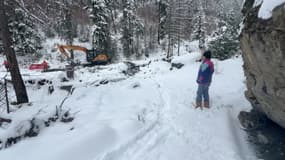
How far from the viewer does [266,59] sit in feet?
15.0

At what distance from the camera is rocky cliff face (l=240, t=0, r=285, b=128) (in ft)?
13.3

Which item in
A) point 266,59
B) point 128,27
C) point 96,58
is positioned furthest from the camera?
point 128,27

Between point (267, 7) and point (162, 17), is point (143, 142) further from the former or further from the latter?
point (162, 17)

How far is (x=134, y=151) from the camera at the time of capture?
4.50 meters

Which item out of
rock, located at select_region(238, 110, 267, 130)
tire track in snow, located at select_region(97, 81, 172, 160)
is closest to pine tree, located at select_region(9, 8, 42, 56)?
tire track in snow, located at select_region(97, 81, 172, 160)

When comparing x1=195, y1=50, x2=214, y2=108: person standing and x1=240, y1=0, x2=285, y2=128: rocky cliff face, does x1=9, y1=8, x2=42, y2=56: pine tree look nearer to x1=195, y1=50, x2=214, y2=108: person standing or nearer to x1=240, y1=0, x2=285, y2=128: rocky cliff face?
x1=195, y1=50, x2=214, y2=108: person standing

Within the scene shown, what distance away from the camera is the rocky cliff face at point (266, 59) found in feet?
13.3

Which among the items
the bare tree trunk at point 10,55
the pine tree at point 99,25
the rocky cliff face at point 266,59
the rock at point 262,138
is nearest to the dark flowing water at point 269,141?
the rock at point 262,138

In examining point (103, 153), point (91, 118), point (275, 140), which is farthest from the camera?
point (91, 118)

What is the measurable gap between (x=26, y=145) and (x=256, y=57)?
15.3 ft

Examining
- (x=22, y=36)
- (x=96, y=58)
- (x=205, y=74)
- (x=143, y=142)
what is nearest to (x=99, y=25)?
(x=96, y=58)

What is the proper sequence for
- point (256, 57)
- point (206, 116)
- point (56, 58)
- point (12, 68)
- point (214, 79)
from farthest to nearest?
point (56, 58) → point (214, 79) → point (12, 68) → point (206, 116) → point (256, 57)

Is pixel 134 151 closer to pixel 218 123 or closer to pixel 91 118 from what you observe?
pixel 91 118

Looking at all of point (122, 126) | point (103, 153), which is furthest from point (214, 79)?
point (103, 153)
